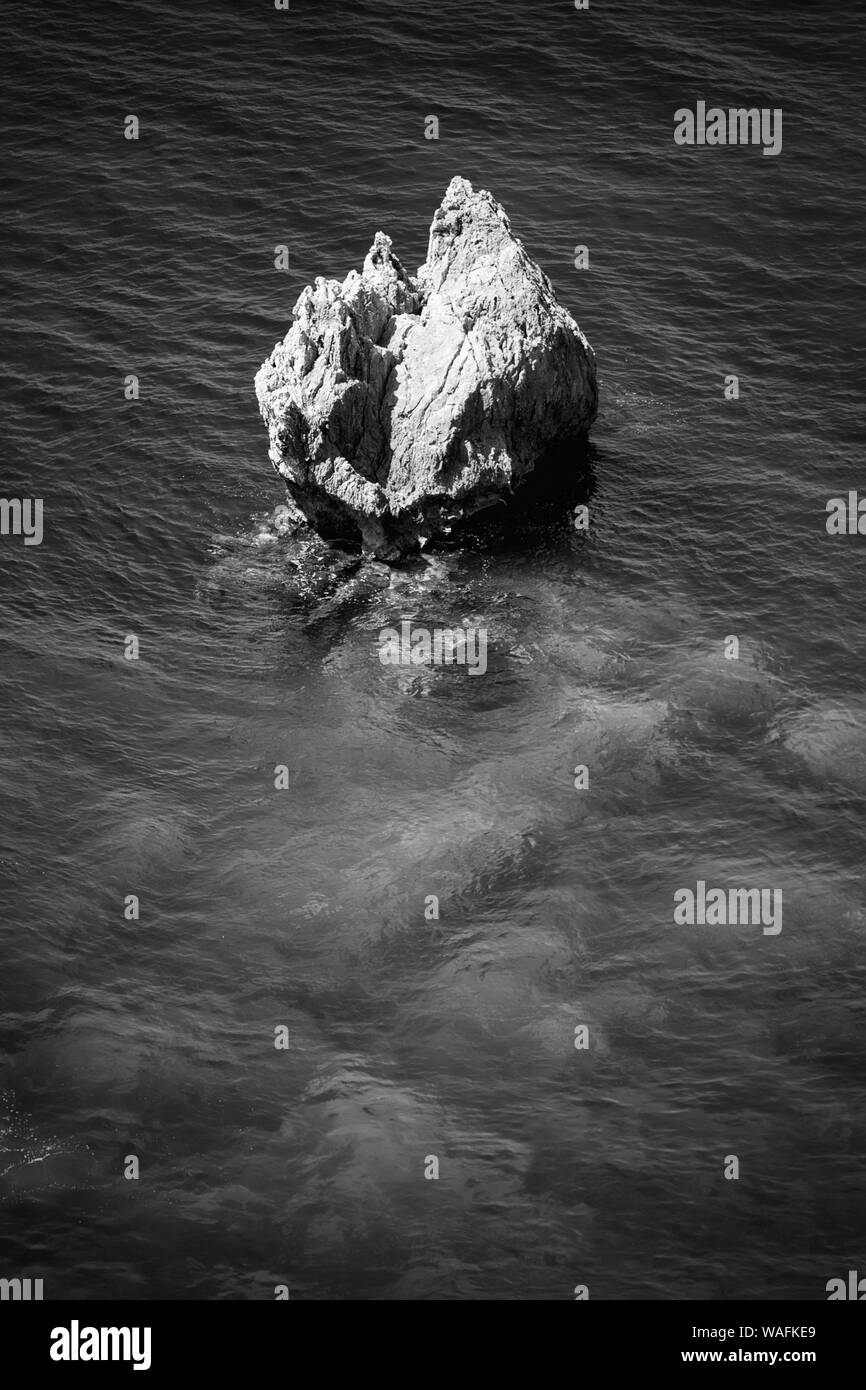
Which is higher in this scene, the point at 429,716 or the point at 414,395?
the point at 414,395

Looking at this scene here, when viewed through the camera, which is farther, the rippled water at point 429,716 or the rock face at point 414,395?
the rock face at point 414,395

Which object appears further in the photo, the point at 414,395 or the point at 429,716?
the point at 414,395

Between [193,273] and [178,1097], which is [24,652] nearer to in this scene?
[178,1097]

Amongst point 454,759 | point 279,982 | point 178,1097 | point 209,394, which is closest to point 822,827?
point 454,759
